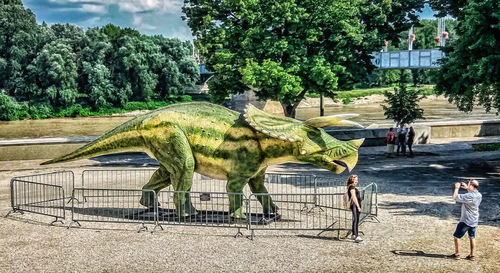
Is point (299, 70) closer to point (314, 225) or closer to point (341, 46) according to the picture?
point (341, 46)

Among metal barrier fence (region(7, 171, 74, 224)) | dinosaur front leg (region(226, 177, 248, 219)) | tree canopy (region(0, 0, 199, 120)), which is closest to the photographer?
dinosaur front leg (region(226, 177, 248, 219))

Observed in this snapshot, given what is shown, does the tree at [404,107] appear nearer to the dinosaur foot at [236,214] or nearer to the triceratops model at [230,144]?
the triceratops model at [230,144]

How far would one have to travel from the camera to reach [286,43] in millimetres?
23281

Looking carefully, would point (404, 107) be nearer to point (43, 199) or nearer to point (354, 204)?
point (354, 204)

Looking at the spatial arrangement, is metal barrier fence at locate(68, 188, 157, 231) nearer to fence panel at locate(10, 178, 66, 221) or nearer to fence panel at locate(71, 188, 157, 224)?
fence panel at locate(71, 188, 157, 224)

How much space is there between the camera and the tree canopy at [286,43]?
23062 millimetres

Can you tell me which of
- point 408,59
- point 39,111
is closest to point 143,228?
point 408,59

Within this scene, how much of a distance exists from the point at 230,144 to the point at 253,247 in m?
2.79

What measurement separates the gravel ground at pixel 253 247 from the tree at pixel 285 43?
9.72 m

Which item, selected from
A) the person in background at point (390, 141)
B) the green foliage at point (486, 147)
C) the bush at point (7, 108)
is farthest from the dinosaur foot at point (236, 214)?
the bush at point (7, 108)

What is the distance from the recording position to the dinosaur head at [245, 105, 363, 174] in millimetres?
12203

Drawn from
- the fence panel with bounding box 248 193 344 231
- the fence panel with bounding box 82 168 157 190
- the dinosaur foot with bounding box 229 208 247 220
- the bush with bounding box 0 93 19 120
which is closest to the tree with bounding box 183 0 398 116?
the fence panel with bounding box 82 168 157 190

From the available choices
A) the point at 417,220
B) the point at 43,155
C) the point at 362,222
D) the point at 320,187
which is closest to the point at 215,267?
the point at 362,222

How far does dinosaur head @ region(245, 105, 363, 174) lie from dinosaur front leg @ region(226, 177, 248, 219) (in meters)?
1.40
